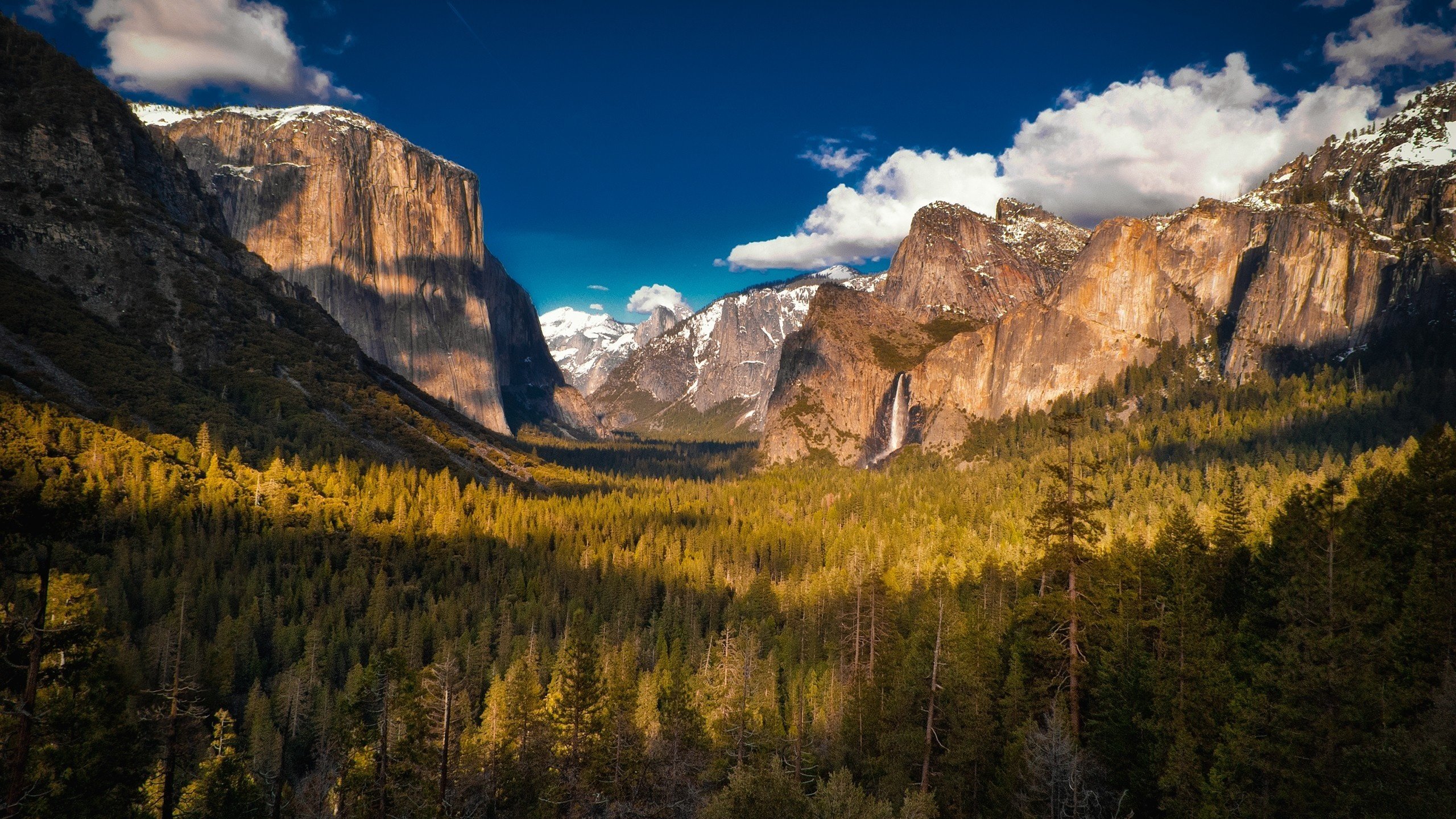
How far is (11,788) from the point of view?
496 inches

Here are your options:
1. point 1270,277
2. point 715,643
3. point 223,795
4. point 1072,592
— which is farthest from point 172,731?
point 1270,277

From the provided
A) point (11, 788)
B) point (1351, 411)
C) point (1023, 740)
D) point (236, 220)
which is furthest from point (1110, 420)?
point (236, 220)

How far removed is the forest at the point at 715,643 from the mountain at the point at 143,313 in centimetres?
1000

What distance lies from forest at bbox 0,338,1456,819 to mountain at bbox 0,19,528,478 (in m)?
10.00

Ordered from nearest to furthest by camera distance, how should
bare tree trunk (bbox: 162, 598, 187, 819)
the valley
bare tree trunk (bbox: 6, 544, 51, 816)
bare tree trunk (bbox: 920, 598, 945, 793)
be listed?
bare tree trunk (bbox: 6, 544, 51, 816) → bare tree trunk (bbox: 162, 598, 187, 819) → the valley → bare tree trunk (bbox: 920, 598, 945, 793)

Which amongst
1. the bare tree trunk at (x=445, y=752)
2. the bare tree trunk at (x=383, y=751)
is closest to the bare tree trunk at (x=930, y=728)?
the bare tree trunk at (x=445, y=752)

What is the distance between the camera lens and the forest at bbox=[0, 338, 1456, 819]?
Answer: 21719 mm

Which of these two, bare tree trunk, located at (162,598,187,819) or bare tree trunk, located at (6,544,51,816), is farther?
bare tree trunk, located at (162,598,187,819)

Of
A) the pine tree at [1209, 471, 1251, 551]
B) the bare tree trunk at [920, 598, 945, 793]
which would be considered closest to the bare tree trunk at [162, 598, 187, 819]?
the bare tree trunk at [920, 598, 945, 793]

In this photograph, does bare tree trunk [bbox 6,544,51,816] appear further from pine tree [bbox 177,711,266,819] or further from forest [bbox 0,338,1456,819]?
pine tree [bbox 177,711,266,819]

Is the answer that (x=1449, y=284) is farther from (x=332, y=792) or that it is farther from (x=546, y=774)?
(x=332, y=792)

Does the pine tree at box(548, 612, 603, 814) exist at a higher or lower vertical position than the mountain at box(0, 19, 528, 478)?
lower

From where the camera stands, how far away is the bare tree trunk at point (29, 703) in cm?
1273

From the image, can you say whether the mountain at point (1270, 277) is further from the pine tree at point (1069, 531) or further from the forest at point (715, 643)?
the pine tree at point (1069, 531)
